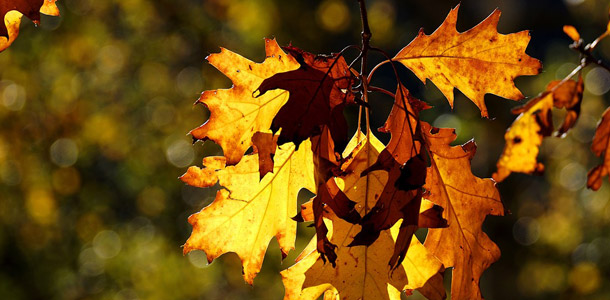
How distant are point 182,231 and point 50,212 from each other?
1256mm

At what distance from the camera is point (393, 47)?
6.44 meters

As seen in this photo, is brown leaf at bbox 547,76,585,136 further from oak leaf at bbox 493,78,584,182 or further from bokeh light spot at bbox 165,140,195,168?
bokeh light spot at bbox 165,140,195,168

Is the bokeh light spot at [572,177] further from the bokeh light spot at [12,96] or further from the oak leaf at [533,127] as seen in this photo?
the oak leaf at [533,127]

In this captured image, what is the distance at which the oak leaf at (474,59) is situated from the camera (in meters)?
0.99

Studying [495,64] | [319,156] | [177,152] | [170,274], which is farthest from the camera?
[177,152]

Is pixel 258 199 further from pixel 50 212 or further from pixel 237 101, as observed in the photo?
pixel 50 212

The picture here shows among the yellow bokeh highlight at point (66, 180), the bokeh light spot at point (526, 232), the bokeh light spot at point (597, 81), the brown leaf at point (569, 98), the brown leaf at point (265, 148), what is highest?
the bokeh light spot at point (597, 81)

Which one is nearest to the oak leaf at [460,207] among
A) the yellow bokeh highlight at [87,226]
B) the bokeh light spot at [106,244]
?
the bokeh light spot at [106,244]

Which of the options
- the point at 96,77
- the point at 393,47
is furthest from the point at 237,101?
the point at 96,77

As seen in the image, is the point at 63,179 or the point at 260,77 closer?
the point at 260,77

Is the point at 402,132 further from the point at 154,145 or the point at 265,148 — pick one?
the point at 154,145

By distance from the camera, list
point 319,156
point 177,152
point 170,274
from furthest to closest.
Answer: point 177,152 < point 170,274 < point 319,156

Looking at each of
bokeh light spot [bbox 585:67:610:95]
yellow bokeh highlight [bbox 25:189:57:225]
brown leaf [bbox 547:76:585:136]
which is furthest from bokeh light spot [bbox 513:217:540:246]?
brown leaf [bbox 547:76:585:136]

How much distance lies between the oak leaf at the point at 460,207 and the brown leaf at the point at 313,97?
17 centimetres
